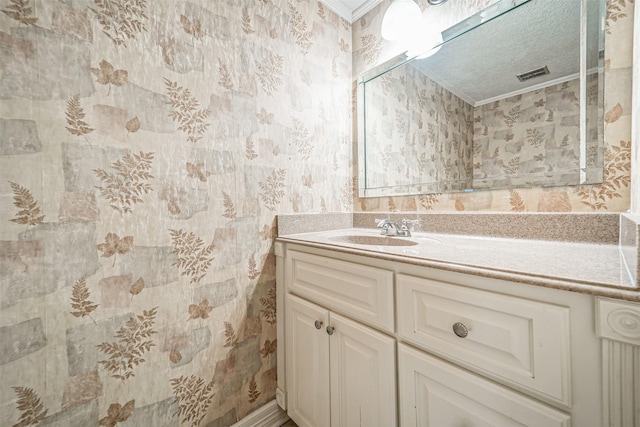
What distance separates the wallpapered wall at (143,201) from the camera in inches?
26.5

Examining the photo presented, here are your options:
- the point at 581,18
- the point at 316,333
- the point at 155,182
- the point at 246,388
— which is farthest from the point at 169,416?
the point at 581,18

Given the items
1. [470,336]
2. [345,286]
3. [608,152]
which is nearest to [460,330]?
[470,336]

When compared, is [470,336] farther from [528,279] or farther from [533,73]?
[533,73]

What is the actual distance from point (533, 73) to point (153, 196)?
4.61 ft

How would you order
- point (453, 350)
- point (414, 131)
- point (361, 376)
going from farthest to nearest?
1. point (414, 131)
2. point (361, 376)
3. point (453, 350)

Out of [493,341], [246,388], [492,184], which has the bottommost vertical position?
[246,388]

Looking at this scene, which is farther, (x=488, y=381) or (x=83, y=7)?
(x=83, y=7)

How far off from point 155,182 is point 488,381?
3.48 feet

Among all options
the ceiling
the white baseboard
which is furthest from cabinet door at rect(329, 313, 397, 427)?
the ceiling

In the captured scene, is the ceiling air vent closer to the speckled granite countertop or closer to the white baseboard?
the speckled granite countertop

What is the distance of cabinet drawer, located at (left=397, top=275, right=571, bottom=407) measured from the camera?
445 mm

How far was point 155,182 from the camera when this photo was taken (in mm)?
854

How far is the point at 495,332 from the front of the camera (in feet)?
1.67

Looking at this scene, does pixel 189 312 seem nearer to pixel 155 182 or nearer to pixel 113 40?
pixel 155 182
